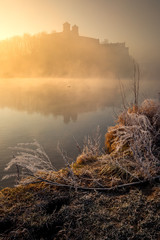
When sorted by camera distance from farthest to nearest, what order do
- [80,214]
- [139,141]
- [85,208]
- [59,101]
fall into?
1. [59,101]
2. [139,141]
3. [85,208]
4. [80,214]

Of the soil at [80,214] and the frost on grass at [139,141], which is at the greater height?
the frost on grass at [139,141]

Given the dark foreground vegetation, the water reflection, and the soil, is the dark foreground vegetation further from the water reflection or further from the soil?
the water reflection

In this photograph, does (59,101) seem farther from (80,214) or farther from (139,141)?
(80,214)

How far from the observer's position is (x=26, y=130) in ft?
32.3

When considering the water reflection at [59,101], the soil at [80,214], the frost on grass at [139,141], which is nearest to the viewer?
the soil at [80,214]

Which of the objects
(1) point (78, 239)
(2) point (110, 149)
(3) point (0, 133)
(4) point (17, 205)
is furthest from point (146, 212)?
(3) point (0, 133)

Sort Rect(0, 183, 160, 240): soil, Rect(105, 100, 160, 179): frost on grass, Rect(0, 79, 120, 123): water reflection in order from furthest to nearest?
1. Rect(0, 79, 120, 123): water reflection
2. Rect(105, 100, 160, 179): frost on grass
3. Rect(0, 183, 160, 240): soil

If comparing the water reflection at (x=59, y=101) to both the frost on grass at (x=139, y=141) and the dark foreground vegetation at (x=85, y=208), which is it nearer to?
the frost on grass at (x=139, y=141)

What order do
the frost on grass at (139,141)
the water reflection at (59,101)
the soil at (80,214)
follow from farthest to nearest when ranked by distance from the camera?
the water reflection at (59,101) → the frost on grass at (139,141) → the soil at (80,214)

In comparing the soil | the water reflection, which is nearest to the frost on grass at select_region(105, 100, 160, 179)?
the soil

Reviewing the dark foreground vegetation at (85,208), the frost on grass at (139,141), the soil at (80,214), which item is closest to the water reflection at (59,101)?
the frost on grass at (139,141)

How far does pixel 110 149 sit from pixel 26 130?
6209mm

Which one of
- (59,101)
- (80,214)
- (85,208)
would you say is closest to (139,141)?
(85,208)

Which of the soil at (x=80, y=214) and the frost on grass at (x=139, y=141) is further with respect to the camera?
the frost on grass at (x=139, y=141)
